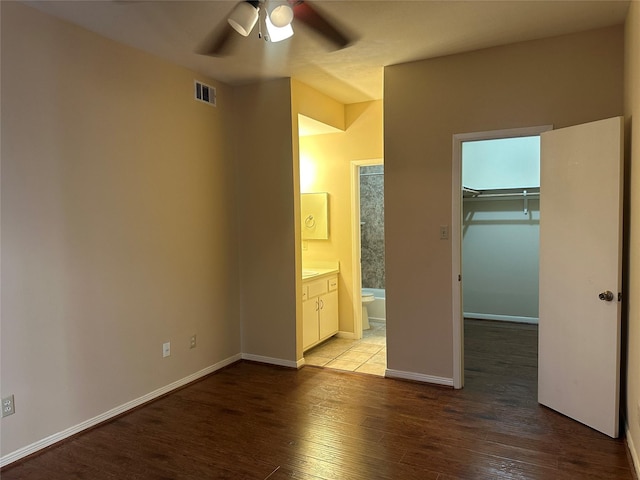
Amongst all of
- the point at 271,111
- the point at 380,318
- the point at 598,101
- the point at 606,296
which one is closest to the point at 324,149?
the point at 271,111

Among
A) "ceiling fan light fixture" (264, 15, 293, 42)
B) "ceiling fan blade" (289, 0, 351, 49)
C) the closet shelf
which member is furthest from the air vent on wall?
the closet shelf

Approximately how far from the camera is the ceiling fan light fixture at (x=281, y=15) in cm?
207

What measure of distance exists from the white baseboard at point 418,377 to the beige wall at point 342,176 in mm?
1326

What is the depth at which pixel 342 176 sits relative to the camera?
499 centimetres

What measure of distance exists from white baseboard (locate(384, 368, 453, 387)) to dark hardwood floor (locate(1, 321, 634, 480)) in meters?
0.06

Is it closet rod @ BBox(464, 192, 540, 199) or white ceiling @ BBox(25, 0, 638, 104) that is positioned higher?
white ceiling @ BBox(25, 0, 638, 104)

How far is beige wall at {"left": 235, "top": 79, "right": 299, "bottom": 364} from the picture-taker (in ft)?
13.1

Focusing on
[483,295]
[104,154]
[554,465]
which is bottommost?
[554,465]

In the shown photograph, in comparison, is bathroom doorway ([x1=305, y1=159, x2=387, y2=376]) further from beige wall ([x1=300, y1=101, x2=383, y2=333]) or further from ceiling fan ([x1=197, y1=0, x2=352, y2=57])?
ceiling fan ([x1=197, y1=0, x2=352, y2=57])

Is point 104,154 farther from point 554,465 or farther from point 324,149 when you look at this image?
point 554,465

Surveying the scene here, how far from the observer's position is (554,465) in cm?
242

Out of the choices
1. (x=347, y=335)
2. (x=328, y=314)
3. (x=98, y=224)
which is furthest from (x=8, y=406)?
(x=347, y=335)

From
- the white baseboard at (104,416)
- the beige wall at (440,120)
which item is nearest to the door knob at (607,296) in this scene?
the beige wall at (440,120)

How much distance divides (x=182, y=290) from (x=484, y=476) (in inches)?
101
